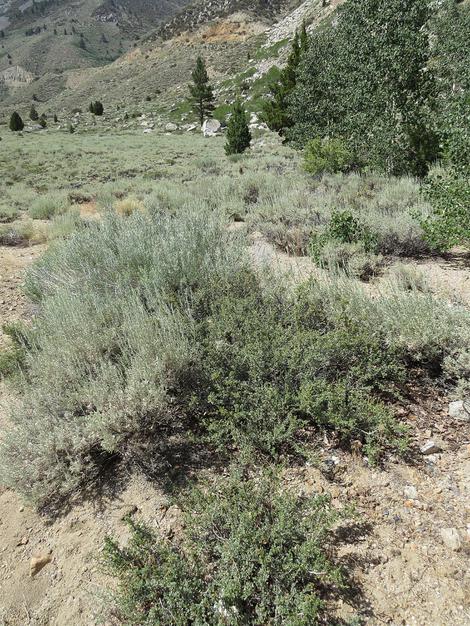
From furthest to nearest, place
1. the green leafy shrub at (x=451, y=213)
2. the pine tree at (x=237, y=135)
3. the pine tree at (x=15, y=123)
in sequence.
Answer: the pine tree at (x=15, y=123)
the pine tree at (x=237, y=135)
the green leafy shrub at (x=451, y=213)

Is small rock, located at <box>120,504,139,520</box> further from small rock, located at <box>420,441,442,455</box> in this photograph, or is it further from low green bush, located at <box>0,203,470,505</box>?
small rock, located at <box>420,441,442,455</box>

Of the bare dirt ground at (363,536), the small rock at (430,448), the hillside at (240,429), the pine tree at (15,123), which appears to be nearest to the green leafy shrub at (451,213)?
the hillside at (240,429)

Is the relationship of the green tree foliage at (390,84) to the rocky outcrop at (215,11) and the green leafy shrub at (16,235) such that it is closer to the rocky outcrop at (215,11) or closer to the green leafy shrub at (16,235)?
the green leafy shrub at (16,235)

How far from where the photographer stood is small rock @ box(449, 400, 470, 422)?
8.57 feet

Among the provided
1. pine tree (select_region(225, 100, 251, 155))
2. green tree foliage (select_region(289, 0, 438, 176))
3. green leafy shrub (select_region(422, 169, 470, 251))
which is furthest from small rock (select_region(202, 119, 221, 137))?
green leafy shrub (select_region(422, 169, 470, 251))

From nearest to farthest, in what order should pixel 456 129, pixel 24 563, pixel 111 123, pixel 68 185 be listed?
pixel 24 563 → pixel 456 129 → pixel 68 185 → pixel 111 123

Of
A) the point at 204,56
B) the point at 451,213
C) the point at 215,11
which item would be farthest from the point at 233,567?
the point at 215,11

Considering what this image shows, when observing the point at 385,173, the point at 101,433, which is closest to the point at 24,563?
the point at 101,433

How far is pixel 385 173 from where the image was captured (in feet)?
32.8

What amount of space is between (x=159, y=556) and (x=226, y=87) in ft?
187

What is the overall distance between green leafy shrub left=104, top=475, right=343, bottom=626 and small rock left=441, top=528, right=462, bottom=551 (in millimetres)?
619

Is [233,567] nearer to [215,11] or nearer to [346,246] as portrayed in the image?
[346,246]

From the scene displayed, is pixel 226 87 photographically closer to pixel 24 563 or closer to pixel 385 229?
pixel 385 229

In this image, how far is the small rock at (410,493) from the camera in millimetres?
2166
